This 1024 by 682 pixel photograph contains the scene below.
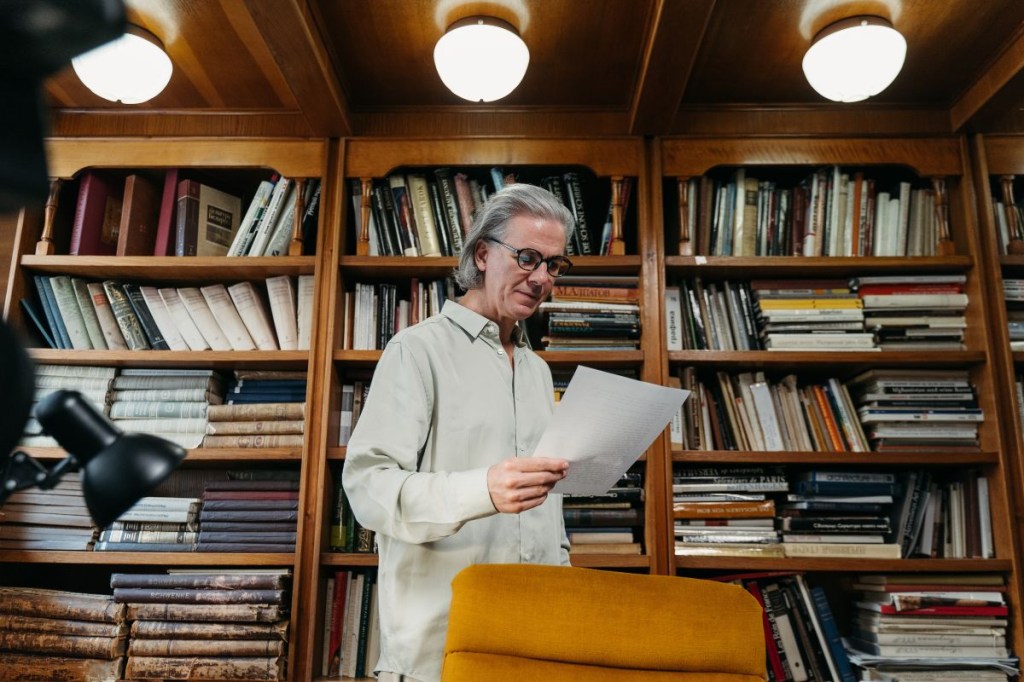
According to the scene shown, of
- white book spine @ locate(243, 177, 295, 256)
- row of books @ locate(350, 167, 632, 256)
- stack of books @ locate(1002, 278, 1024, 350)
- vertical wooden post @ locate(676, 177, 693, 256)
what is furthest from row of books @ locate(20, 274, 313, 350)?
stack of books @ locate(1002, 278, 1024, 350)

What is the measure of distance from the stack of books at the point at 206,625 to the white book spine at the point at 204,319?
0.67 m

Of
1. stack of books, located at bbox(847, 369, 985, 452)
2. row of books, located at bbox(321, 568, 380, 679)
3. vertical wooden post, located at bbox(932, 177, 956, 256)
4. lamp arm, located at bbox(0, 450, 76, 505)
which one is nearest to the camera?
lamp arm, located at bbox(0, 450, 76, 505)

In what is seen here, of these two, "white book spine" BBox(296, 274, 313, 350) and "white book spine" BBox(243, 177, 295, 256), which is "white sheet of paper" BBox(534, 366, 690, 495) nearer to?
"white book spine" BBox(296, 274, 313, 350)

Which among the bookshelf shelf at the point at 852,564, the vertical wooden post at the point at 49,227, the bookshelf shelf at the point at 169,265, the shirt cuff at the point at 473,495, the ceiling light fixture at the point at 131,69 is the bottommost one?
the bookshelf shelf at the point at 852,564

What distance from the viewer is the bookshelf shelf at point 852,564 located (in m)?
2.07

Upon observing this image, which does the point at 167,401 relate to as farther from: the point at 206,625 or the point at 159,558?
the point at 206,625

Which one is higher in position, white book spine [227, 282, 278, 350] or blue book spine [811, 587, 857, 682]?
white book spine [227, 282, 278, 350]

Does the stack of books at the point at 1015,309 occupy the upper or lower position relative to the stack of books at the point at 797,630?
upper

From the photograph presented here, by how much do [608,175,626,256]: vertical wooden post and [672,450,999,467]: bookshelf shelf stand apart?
2.06 ft

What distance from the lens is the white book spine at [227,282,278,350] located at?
2309mm

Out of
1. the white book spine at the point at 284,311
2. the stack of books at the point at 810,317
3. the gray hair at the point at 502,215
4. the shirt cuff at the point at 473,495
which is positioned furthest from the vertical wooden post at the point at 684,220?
the shirt cuff at the point at 473,495

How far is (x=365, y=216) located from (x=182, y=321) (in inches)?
25.2

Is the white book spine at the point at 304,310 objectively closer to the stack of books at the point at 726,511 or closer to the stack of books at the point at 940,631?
the stack of books at the point at 726,511

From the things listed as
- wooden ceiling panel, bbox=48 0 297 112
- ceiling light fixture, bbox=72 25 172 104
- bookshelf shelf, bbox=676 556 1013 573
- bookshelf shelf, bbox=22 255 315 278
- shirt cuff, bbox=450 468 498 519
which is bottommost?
bookshelf shelf, bbox=676 556 1013 573
